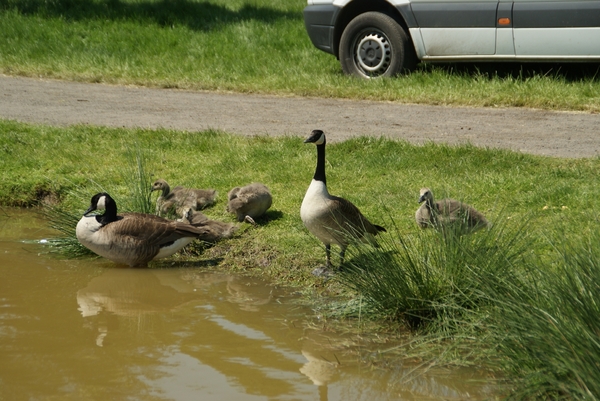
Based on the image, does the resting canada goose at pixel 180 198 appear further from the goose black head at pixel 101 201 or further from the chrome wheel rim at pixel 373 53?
the chrome wheel rim at pixel 373 53

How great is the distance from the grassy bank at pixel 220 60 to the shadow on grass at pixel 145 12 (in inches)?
1.0

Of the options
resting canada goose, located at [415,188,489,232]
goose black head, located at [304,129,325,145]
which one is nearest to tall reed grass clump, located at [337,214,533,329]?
resting canada goose, located at [415,188,489,232]

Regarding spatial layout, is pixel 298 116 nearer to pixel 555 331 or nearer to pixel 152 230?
pixel 152 230

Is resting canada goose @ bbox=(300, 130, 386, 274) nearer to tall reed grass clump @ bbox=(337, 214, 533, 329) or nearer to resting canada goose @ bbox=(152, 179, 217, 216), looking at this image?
tall reed grass clump @ bbox=(337, 214, 533, 329)

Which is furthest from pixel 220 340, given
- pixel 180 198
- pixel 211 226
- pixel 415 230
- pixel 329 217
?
pixel 180 198

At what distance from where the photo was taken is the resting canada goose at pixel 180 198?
27.8 ft

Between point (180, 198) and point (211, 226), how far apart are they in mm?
722

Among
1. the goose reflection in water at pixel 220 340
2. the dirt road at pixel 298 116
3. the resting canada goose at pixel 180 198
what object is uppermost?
the dirt road at pixel 298 116

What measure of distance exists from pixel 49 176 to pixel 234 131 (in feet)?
9.67

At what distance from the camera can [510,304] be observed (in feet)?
15.8

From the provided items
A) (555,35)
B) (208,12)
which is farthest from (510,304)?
(208,12)

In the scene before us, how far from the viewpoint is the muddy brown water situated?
521 centimetres

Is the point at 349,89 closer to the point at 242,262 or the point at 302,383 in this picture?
the point at 242,262

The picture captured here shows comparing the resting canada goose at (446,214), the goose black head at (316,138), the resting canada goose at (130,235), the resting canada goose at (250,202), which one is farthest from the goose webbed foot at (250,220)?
the resting canada goose at (446,214)
